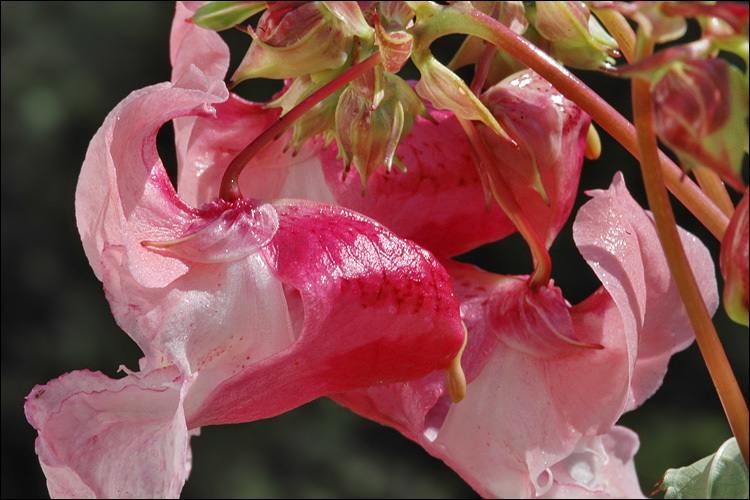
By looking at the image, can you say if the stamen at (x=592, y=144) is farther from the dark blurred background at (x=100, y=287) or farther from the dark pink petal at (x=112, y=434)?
the dark blurred background at (x=100, y=287)

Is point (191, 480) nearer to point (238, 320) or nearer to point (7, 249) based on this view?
point (7, 249)

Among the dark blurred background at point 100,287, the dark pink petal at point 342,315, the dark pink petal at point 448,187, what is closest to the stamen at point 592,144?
the dark pink petal at point 448,187

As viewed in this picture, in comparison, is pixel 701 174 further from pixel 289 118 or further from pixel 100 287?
pixel 100 287

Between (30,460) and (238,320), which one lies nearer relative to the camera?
(238,320)

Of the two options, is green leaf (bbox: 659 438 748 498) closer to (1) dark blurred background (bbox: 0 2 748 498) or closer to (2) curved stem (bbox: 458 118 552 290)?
(2) curved stem (bbox: 458 118 552 290)

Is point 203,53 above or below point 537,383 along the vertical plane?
above

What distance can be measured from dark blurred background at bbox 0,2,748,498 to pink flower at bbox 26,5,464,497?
38.9 inches

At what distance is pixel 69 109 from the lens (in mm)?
1317

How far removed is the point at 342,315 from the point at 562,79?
10 cm

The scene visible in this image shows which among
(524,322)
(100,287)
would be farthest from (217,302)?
(100,287)

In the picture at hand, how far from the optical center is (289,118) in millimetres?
326

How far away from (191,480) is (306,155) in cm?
106

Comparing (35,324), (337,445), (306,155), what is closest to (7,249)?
(35,324)

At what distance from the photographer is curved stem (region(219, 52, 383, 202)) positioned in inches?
12.4
